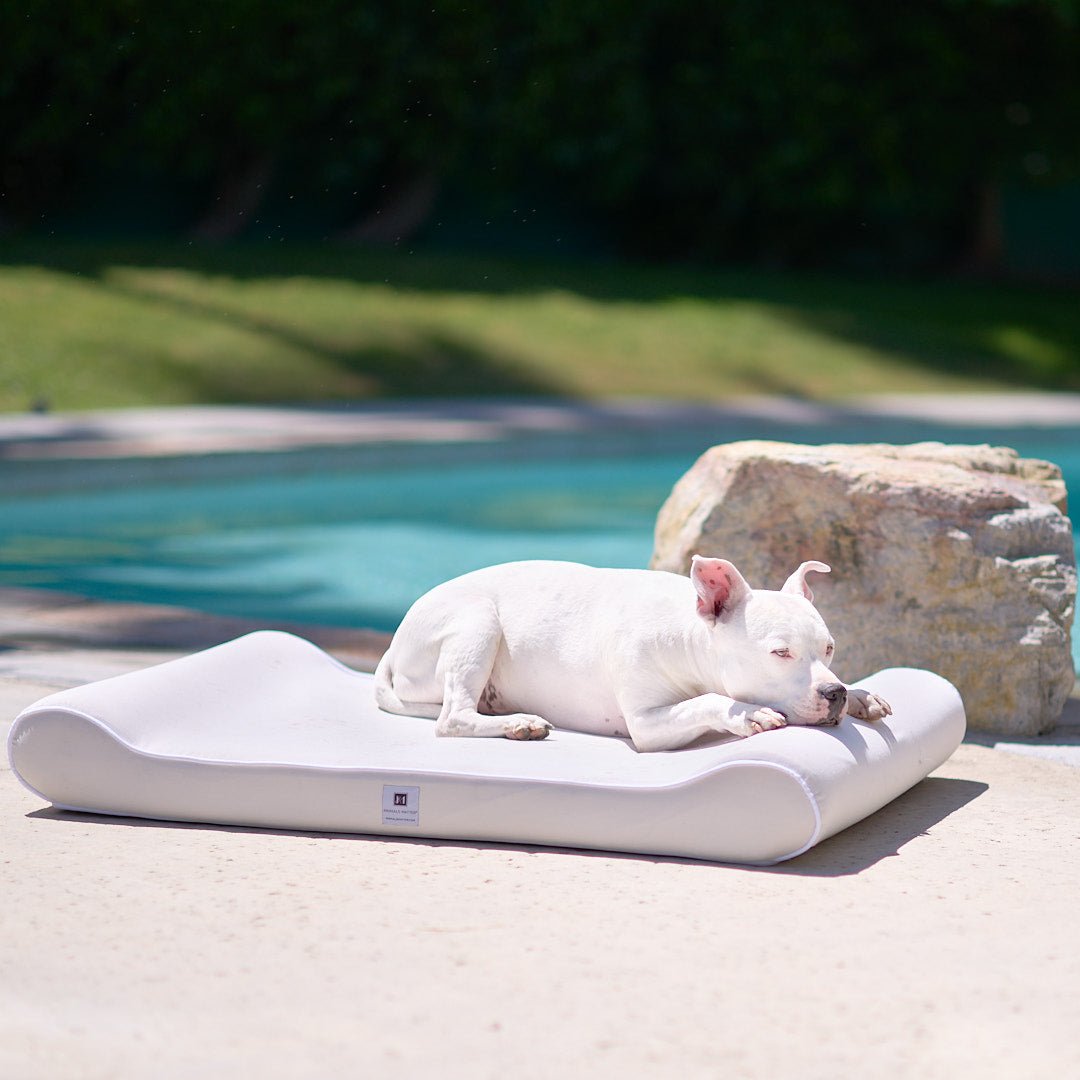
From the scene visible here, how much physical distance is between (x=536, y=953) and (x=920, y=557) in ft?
7.98

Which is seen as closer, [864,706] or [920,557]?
[864,706]

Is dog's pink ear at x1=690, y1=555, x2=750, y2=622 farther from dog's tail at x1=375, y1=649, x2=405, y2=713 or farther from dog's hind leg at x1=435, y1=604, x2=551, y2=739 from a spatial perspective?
dog's tail at x1=375, y1=649, x2=405, y2=713

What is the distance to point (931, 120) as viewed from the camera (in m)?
21.1

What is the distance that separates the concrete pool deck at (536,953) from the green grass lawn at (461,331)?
10.1 metres

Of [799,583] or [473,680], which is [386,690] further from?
[799,583]

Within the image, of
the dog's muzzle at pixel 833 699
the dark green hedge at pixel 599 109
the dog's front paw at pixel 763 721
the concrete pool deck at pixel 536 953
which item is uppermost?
the dark green hedge at pixel 599 109

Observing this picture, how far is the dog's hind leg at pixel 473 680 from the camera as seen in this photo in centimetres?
404

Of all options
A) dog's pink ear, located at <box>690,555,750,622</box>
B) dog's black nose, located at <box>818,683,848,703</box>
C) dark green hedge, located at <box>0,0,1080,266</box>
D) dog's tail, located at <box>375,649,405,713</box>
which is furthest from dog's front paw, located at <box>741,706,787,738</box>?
dark green hedge, located at <box>0,0,1080,266</box>

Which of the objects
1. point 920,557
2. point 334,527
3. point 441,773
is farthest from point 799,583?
point 334,527

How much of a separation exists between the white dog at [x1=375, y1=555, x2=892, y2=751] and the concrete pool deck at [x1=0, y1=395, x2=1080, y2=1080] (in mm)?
358

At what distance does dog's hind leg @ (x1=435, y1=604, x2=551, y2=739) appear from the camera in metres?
4.04

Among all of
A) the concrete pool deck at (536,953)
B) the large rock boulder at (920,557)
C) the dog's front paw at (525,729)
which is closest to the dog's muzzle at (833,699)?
the concrete pool deck at (536,953)

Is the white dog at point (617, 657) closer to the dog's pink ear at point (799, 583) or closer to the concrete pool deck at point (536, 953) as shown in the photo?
the dog's pink ear at point (799, 583)

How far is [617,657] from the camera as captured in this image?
4.03 m
